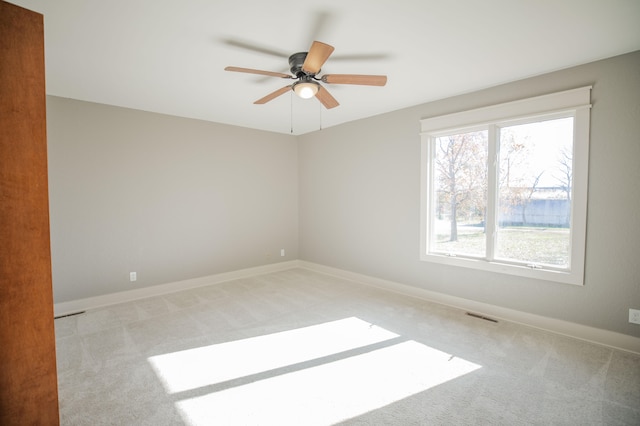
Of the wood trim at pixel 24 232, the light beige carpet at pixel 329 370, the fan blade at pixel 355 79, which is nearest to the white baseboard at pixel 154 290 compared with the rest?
the light beige carpet at pixel 329 370

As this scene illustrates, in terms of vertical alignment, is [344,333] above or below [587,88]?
below

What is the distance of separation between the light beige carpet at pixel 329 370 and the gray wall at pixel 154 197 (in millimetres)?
715

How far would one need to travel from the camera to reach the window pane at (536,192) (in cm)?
300

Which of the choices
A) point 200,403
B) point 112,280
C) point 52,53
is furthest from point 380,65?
point 112,280

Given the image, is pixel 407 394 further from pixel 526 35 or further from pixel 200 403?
pixel 526 35

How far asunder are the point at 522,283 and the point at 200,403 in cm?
320

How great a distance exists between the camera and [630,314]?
2.59 metres

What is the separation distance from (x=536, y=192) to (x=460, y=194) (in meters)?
0.79

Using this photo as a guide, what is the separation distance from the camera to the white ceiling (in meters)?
1.96

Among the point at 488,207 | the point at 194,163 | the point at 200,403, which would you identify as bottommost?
the point at 200,403

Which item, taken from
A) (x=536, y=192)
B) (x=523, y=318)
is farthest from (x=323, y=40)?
(x=523, y=318)

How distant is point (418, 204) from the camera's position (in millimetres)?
4012

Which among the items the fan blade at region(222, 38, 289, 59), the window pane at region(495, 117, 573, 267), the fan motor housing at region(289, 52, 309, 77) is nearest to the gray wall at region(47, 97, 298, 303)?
the fan blade at region(222, 38, 289, 59)

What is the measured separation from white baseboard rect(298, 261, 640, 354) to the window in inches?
16.7
